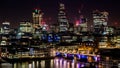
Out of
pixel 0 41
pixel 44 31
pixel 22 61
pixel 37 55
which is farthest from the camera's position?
pixel 44 31

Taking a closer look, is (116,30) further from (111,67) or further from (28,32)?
(111,67)

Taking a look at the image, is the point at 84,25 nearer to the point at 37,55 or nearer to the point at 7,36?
→ the point at 7,36

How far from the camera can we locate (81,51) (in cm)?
3500

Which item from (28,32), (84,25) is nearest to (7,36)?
(28,32)

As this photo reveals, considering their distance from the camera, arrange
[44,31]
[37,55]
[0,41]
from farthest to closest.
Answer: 1. [44,31]
2. [0,41]
3. [37,55]

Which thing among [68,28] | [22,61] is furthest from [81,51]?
[68,28]

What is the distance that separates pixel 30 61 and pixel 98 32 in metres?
26.4

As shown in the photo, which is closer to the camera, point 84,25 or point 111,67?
point 111,67

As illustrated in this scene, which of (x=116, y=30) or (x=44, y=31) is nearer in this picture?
(x=116, y=30)

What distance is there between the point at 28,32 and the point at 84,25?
996cm

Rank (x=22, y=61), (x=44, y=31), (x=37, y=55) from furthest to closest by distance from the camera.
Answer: (x=44, y=31), (x=37, y=55), (x=22, y=61)

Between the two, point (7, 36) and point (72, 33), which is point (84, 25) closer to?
point (72, 33)

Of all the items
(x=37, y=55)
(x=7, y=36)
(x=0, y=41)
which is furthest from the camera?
(x=7, y=36)

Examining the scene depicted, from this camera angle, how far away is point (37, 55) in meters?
34.9
